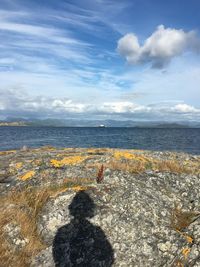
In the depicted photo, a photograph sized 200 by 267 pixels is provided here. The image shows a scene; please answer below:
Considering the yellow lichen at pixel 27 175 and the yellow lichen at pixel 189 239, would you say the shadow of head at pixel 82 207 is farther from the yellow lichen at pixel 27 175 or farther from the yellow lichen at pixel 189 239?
the yellow lichen at pixel 27 175

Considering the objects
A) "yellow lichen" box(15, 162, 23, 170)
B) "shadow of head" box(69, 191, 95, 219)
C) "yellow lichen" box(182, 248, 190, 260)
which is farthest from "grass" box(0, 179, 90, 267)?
"yellow lichen" box(182, 248, 190, 260)

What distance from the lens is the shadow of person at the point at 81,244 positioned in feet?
32.8

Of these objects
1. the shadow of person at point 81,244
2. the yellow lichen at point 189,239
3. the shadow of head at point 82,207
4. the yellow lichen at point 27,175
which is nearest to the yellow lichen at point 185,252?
the yellow lichen at point 189,239

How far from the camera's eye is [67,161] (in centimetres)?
1673

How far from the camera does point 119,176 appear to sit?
13867 millimetres

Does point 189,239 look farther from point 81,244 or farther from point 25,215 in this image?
point 25,215

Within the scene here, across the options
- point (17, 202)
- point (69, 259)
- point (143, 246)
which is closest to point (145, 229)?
point (143, 246)

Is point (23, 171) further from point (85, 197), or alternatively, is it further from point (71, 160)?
point (85, 197)

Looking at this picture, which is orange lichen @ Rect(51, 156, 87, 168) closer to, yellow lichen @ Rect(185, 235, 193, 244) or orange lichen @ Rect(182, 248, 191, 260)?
yellow lichen @ Rect(185, 235, 193, 244)

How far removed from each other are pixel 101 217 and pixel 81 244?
1277 millimetres

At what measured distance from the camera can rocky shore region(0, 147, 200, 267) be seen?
1008 centimetres

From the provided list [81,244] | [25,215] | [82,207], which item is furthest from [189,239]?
[25,215]

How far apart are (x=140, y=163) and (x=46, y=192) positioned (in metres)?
5.68

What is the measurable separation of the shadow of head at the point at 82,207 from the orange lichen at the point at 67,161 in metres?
4.37
